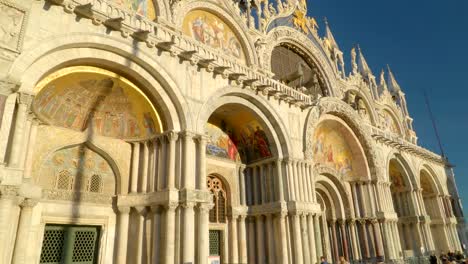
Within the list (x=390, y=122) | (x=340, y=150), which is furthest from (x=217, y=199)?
(x=390, y=122)

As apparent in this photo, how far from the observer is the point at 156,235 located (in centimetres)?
1051

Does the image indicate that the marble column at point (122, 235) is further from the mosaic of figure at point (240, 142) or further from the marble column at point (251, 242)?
the marble column at point (251, 242)

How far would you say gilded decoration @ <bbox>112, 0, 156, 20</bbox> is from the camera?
1330 cm

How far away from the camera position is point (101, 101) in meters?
11.3

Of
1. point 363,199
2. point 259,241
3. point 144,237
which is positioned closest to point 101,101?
point 144,237

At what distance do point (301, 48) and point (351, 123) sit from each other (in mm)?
6500

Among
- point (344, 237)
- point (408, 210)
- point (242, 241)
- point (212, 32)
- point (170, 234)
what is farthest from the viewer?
point (408, 210)

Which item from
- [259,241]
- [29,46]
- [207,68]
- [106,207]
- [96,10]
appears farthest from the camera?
[259,241]

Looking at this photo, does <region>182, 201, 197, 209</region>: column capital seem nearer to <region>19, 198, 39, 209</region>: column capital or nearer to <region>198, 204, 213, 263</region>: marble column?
<region>198, 204, 213, 263</region>: marble column

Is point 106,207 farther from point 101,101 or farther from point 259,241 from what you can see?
point 259,241

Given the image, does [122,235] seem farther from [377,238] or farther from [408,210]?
[408,210]

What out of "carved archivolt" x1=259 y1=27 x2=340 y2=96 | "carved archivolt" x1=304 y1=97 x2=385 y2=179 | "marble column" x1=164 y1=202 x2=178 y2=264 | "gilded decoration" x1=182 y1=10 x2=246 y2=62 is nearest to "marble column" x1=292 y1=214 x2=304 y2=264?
"carved archivolt" x1=304 y1=97 x2=385 y2=179

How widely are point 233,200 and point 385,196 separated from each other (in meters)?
12.0

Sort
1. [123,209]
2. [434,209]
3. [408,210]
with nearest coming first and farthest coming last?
[123,209], [408,210], [434,209]
